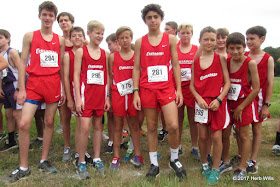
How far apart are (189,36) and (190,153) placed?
2.17 metres

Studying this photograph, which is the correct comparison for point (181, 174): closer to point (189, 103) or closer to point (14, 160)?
point (189, 103)

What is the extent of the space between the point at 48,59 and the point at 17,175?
1715mm

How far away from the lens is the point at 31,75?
348cm

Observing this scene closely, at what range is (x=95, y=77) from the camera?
11.8 feet

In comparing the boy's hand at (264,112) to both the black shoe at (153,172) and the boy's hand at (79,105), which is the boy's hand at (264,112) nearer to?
the black shoe at (153,172)

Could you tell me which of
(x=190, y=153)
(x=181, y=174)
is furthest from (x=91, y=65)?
(x=190, y=153)

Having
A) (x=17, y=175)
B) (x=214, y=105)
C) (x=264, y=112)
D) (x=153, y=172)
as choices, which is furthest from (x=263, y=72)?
(x=17, y=175)

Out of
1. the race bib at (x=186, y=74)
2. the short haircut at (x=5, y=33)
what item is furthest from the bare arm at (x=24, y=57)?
the race bib at (x=186, y=74)

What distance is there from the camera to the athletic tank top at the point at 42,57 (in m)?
3.45

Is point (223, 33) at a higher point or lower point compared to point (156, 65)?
higher

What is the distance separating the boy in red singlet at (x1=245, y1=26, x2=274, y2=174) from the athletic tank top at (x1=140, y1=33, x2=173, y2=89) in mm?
1340

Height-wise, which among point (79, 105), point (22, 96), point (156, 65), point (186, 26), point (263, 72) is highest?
point (186, 26)

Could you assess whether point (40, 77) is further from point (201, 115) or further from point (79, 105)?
point (201, 115)

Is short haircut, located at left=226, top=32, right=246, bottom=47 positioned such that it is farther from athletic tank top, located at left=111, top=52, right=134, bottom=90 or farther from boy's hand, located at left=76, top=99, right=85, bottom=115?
boy's hand, located at left=76, top=99, right=85, bottom=115
